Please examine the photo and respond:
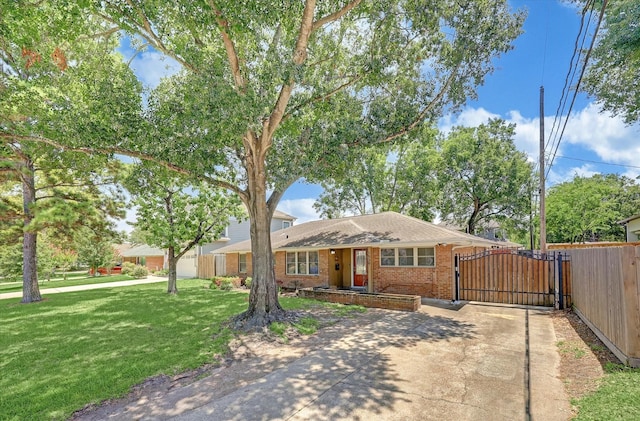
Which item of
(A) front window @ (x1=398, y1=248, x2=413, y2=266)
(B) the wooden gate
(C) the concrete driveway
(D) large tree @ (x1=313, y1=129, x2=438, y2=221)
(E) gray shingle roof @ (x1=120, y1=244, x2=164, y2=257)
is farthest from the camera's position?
(E) gray shingle roof @ (x1=120, y1=244, x2=164, y2=257)

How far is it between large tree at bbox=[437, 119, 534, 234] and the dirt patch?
1915 cm

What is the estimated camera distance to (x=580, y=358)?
6.00 m

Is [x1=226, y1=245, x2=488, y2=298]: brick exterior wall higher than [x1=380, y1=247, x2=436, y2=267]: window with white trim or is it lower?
lower

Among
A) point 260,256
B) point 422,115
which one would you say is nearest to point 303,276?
point 260,256

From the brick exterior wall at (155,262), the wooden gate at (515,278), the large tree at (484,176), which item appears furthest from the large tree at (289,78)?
the brick exterior wall at (155,262)

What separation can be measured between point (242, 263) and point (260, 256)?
44.0 feet

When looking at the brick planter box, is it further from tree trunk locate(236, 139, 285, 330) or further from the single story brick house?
tree trunk locate(236, 139, 285, 330)

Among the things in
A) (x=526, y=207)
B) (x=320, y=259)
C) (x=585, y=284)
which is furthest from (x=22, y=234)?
(x=526, y=207)

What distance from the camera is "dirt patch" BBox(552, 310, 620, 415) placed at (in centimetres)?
487

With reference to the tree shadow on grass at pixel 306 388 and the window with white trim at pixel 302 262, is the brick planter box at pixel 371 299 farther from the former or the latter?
the tree shadow on grass at pixel 306 388

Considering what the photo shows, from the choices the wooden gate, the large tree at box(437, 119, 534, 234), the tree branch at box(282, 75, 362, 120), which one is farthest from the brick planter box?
the large tree at box(437, 119, 534, 234)

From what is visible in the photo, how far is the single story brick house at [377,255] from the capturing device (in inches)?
508

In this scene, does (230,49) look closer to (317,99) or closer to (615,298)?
(317,99)

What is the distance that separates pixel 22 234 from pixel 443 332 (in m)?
19.5
